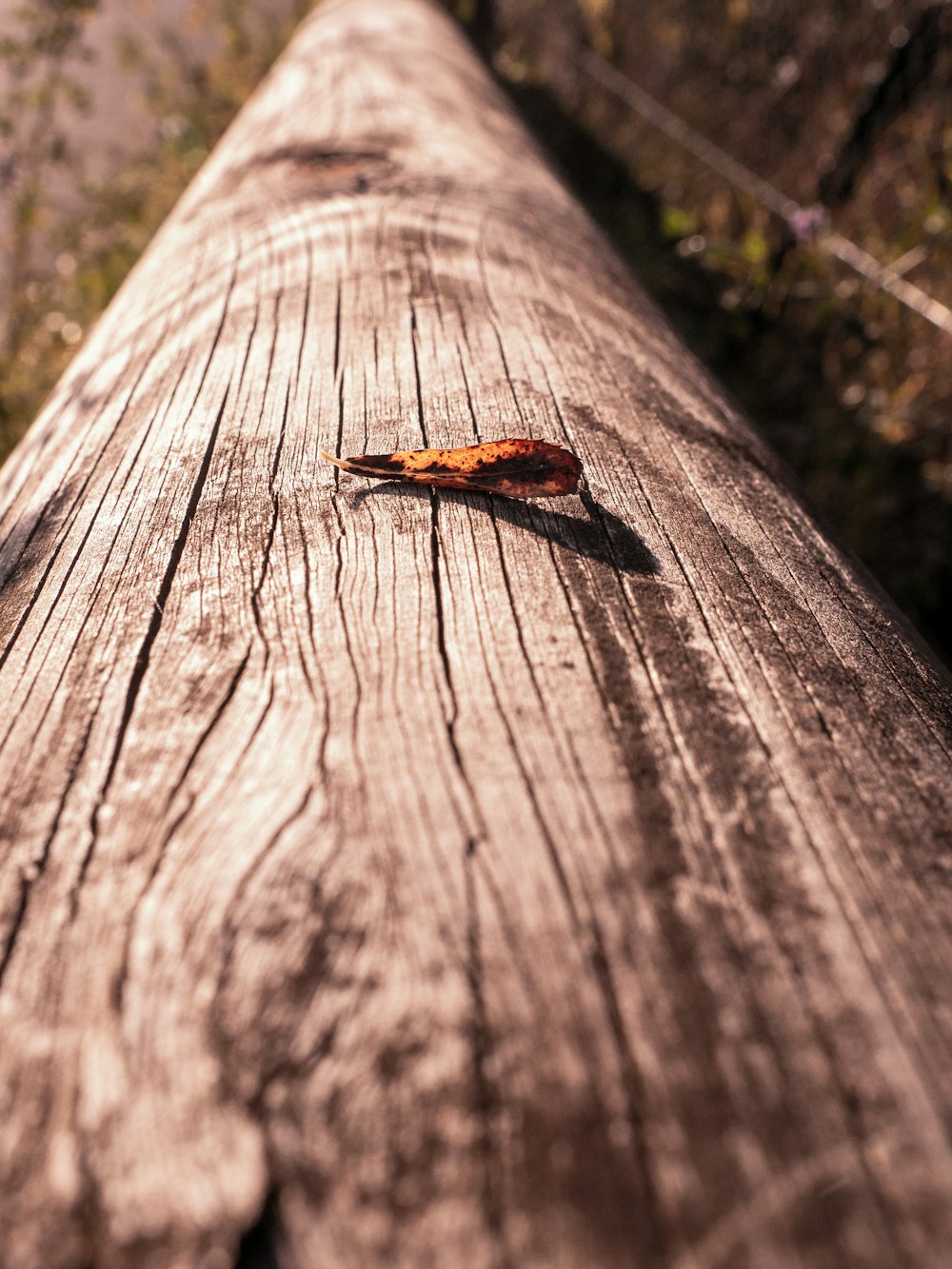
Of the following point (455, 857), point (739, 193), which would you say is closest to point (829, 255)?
point (739, 193)

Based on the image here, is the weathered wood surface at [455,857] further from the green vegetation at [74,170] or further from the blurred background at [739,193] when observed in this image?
the green vegetation at [74,170]

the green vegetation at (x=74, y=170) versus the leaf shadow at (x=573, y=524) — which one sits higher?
the leaf shadow at (x=573, y=524)

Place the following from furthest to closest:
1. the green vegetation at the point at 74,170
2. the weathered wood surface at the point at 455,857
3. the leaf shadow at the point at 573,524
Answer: the green vegetation at the point at 74,170
the leaf shadow at the point at 573,524
the weathered wood surface at the point at 455,857

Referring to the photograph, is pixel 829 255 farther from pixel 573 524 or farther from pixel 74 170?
pixel 74 170

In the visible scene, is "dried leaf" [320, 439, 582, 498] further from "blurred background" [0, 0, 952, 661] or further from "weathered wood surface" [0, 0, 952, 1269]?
"blurred background" [0, 0, 952, 661]

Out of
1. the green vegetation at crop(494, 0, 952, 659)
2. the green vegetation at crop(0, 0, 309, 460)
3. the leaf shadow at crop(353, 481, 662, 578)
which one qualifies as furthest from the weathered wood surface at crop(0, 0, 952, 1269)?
the green vegetation at crop(0, 0, 309, 460)

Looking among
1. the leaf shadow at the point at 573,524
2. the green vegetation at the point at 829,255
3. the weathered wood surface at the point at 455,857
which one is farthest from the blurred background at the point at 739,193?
the weathered wood surface at the point at 455,857
